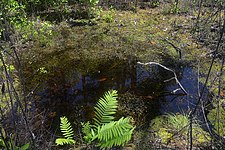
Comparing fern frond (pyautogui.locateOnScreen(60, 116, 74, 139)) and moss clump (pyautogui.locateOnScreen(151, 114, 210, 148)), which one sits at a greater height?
fern frond (pyautogui.locateOnScreen(60, 116, 74, 139))

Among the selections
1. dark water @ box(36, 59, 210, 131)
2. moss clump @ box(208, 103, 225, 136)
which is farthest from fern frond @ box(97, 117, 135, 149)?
moss clump @ box(208, 103, 225, 136)

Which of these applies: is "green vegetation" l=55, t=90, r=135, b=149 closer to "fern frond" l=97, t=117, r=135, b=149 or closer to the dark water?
"fern frond" l=97, t=117, r=135, b=149

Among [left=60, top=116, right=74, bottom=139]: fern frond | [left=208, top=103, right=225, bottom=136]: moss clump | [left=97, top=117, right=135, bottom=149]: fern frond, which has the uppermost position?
[left=97, top=117, right=135, bottom=149]: fern frond

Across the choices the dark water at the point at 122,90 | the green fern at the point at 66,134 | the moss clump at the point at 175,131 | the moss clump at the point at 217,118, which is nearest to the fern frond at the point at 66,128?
the green fern at the point at 66,134

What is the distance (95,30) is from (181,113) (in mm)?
3581

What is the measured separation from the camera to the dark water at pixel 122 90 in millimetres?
3984

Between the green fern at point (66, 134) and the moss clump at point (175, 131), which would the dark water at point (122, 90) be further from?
the green fern at point (66, 134)

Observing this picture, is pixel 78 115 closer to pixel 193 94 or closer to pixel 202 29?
pixel 193 94

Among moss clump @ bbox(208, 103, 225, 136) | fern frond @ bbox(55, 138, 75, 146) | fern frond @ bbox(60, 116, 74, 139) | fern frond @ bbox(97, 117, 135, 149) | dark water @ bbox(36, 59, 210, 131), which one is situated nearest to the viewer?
fern frond @ bbox(97, 117, 135, 149)

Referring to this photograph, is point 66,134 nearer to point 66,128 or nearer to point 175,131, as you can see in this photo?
point 66,128

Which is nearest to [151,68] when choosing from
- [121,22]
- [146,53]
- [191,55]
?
[146,53]

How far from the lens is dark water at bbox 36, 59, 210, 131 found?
3.98m

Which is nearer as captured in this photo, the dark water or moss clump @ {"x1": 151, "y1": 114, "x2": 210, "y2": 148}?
moss clump @ {"x1": 151, "y1": 114, "x2": 210, "y2": 148}

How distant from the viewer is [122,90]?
4461 millimetres
